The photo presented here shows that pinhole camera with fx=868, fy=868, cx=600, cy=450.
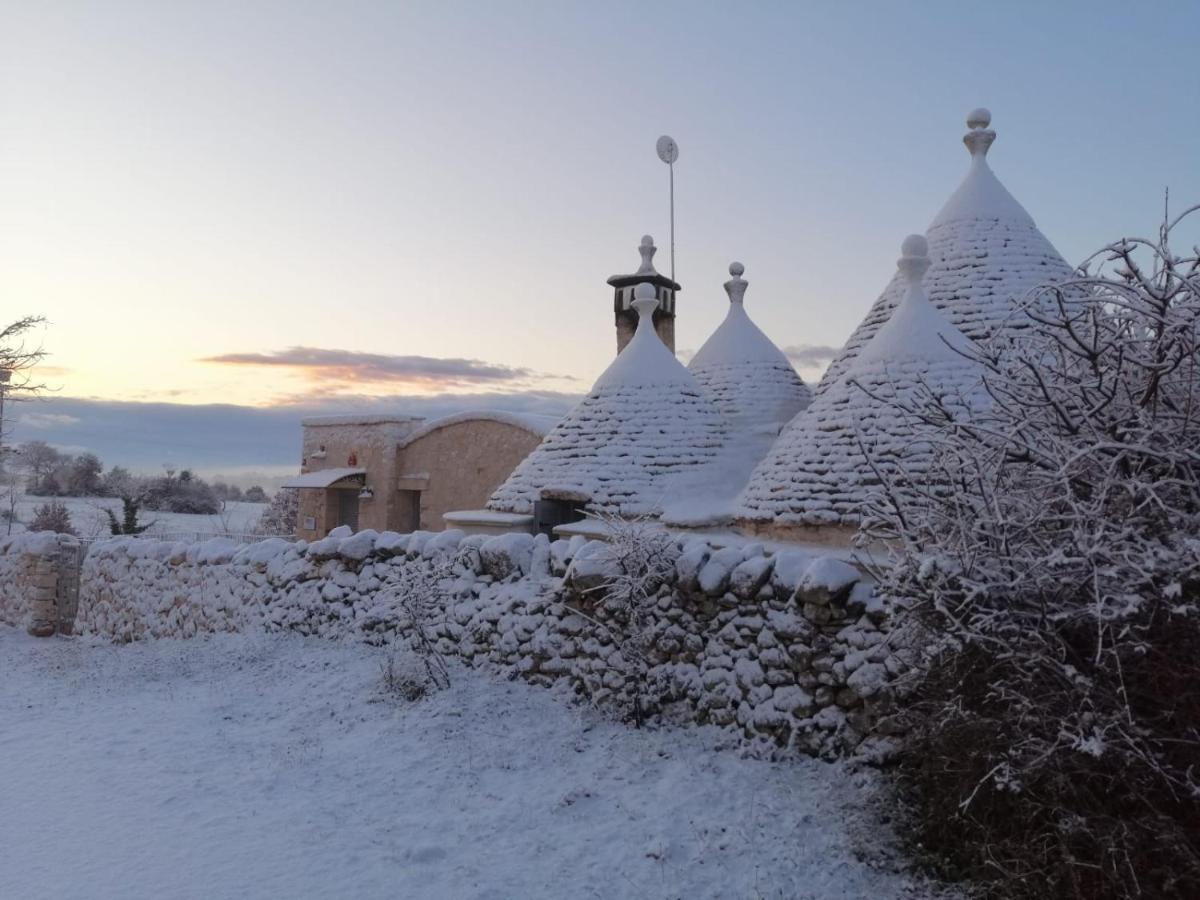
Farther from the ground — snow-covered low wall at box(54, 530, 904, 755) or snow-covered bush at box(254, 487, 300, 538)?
snow-covered low wall at box(54, 530, 904, 755)

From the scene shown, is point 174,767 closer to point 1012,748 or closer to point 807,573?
point 807,573

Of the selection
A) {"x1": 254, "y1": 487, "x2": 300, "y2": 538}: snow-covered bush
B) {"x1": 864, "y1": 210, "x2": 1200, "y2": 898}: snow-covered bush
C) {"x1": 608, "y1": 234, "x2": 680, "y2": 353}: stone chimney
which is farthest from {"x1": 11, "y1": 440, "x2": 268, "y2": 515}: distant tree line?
{"x1": 864, "y1": 210, "x2": 1200, "y2": 898}: snow-covered bush

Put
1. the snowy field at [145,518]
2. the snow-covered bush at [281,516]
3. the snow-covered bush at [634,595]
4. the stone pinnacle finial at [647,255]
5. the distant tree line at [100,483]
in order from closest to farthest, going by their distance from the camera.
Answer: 1. the snow-covered bush at [634,595]
2. the stone pinnacle finial at [647,255]
3. the snow-covered bush at [281,516]
4. the snowy field at [145,518]
5. the distant tree line at [100,483]

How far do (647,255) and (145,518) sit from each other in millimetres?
22798

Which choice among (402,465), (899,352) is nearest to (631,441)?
(899,352)

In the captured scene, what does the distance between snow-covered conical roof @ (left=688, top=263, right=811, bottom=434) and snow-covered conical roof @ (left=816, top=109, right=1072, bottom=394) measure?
1.60 metres

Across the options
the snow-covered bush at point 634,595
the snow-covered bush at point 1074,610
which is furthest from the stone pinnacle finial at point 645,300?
the snow-covered bush at point 1074,610

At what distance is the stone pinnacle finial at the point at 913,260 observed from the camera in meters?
Answer: 9.84

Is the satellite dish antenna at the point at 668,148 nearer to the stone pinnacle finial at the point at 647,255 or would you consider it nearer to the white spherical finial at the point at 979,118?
the stone pinnacle finial at the point at 647,255

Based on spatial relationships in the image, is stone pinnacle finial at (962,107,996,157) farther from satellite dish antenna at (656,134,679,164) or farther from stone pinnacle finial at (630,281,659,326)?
satellite dish antenna at (656,134,679,164)

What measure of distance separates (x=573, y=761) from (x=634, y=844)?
49.0 inches

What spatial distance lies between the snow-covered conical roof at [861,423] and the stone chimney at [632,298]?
9506 mm

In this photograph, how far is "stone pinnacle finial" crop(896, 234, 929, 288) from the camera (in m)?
9.84

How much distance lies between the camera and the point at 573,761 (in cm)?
573
